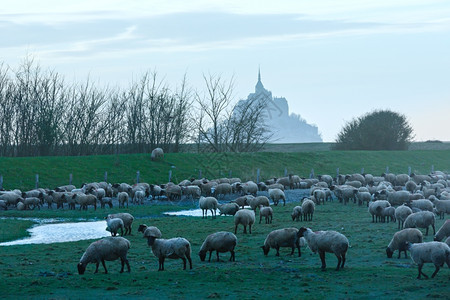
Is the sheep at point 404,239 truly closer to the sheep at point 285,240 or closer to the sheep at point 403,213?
the sheep at point 285,240

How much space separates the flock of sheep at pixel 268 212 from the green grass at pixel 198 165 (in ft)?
27.0

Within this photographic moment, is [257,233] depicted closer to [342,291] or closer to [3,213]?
[342,291]

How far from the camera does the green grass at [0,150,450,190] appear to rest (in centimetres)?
5541

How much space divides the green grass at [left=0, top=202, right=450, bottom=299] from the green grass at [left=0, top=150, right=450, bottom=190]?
32.5 m

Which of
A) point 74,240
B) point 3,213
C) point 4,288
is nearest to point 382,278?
point 4,288

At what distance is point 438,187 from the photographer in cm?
3994

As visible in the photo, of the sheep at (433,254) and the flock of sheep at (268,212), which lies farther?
the flock of sheep at (268,212)

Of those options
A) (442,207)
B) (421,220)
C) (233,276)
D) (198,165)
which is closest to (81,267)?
(233,276)

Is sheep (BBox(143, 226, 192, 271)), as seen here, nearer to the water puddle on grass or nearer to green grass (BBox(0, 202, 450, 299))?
green grass (BBox(0, 202, 450, 299))

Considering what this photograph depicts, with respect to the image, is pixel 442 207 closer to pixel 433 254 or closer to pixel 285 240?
pixel 285 240

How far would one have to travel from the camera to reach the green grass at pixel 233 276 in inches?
573

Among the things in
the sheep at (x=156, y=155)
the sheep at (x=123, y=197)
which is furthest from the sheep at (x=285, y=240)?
the sheep at (x=156, y=155)

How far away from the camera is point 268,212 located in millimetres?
29344

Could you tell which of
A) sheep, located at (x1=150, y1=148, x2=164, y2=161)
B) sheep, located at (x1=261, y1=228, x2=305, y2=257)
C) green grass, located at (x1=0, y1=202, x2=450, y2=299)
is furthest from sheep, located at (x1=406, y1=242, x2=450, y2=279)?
sheep, located at (x1=150, y1=148, x2=164, y2=161)
